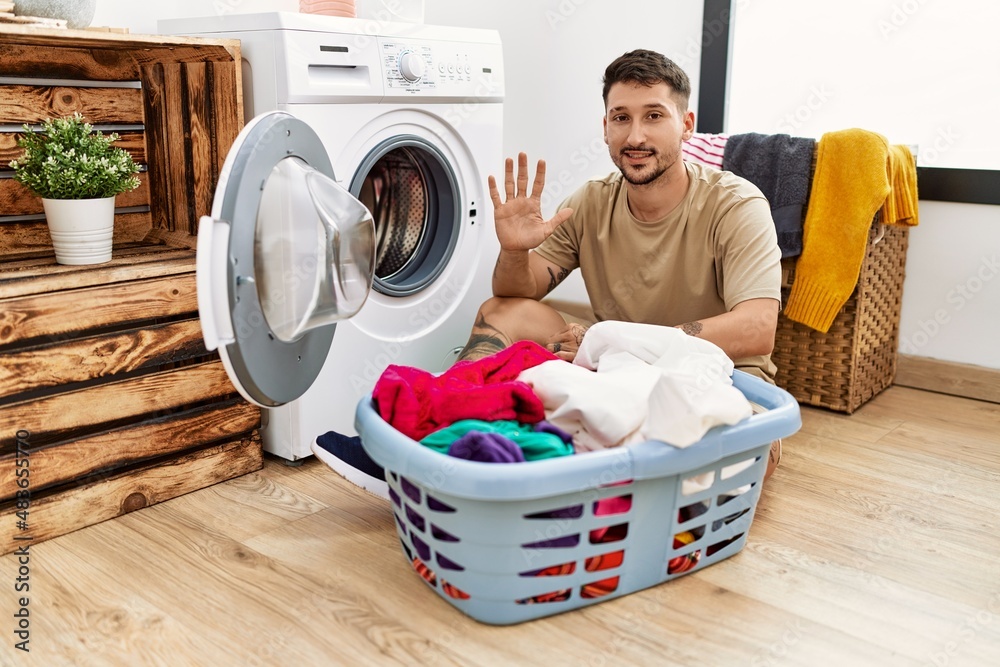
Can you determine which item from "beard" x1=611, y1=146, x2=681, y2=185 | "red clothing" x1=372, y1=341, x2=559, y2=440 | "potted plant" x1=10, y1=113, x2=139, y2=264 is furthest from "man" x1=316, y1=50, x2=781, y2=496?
"potted plant" x1=10, y1=113, x2=139, y2=264

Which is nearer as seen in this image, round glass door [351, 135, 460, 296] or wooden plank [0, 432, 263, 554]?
wooden plank [0, 432, 263, 554]

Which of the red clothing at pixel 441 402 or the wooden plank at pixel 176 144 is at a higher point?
the wooden plank at pixel 176 144

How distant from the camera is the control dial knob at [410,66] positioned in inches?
72.6

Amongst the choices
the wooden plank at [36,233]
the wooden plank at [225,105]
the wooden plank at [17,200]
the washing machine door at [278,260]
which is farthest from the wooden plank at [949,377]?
the wooden plank at [17,200]

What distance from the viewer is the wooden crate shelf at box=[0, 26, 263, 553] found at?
4.85ft

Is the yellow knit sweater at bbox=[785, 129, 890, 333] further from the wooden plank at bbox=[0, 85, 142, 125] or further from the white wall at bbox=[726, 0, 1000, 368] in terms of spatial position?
the wooden plank at bbox=[0, 85, 142, 125]

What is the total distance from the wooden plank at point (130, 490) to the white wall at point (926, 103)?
1.80m

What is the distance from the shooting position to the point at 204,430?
1733 mm

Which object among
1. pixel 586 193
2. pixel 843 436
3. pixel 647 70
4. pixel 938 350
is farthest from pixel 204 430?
pixel 938 350

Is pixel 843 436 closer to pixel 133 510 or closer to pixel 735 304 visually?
pixel 735 304

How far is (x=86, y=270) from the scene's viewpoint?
1.55 meters

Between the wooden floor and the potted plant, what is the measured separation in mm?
520

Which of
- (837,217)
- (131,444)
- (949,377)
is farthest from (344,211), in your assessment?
(949,377)

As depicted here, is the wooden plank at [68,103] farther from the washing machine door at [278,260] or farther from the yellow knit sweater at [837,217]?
the yellow knit sweater at [837,217]
